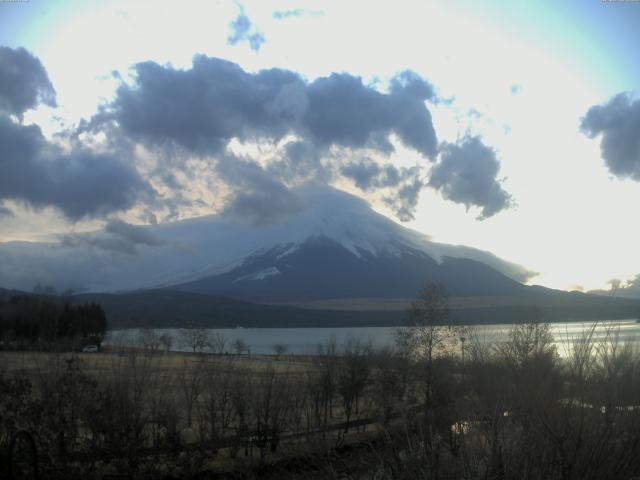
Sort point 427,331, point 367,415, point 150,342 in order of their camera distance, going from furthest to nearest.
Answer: point 427,331 < point 367,415 < point 150,342

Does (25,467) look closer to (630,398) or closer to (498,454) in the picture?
(498,454)

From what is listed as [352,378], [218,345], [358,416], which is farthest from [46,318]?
[358,416]

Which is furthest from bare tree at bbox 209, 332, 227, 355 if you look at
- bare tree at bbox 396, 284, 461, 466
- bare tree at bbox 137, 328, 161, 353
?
bare tree at bbox 137, 328, 161, 353

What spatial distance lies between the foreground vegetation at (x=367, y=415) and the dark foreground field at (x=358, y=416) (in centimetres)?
4

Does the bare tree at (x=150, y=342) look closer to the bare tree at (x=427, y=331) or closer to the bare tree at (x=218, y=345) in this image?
the bare tree at (x=427, y=331)

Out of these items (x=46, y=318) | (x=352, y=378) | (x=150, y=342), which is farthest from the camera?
(x=46, y=318)

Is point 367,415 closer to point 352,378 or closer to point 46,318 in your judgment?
point 352,378

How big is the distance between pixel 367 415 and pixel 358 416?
1.18 metres

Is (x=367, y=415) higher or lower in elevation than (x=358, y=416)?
higher

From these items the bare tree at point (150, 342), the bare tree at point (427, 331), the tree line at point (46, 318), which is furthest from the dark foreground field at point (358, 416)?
the tree line at point (46, 318)

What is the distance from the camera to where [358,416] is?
37375mm

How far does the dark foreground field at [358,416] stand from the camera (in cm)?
930

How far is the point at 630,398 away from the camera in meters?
11.0

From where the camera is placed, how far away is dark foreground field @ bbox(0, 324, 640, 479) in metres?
9.30
